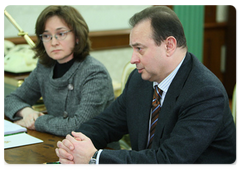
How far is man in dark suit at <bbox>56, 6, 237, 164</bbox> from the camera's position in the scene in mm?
1367

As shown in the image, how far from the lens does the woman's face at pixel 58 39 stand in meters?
2.15

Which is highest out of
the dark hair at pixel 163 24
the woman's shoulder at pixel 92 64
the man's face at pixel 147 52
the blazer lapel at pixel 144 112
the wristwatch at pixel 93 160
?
the dark hair at pixel 163 24

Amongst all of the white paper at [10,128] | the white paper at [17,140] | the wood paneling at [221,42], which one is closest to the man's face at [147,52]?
the white paper at [17,140]

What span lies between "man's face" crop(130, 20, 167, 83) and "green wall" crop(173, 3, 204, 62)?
3693 millimetres

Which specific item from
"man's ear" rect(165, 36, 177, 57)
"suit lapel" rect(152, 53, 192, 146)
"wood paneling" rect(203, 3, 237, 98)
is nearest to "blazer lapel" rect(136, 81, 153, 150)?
"suit lapel" rect(152, 53, 192, 146)

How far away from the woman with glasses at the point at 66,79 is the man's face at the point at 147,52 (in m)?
0.57

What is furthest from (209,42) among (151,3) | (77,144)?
(77,144)

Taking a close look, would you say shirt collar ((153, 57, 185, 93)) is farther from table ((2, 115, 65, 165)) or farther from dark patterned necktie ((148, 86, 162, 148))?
table ((2, 115, 65, 165))

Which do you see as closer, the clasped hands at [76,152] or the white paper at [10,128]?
the clasped hands at [76,152]

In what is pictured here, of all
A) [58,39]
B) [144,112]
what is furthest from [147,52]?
[58,39]

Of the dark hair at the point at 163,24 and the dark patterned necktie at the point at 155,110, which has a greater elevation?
the dark hair at the point at 163,24

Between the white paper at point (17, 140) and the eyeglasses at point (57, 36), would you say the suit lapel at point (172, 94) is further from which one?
the eyeglasses at point (57, 36)

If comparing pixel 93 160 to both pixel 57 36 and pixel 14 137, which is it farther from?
pixel 57 36

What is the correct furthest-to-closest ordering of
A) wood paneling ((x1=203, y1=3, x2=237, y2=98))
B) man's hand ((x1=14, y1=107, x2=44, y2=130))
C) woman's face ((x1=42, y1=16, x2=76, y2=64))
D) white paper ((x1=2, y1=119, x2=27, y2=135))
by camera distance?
1. wood paneling ((x1=203, y1=3, x2=237, y2=98))
2. woman's face ((x1=42, y1=16, x2=76, y2=64))
3. man's hand ((x1=14, y1=107, x2=44, y2=130))
4. white paper ((x1=2, y1=119, x2=27, y2=135))
